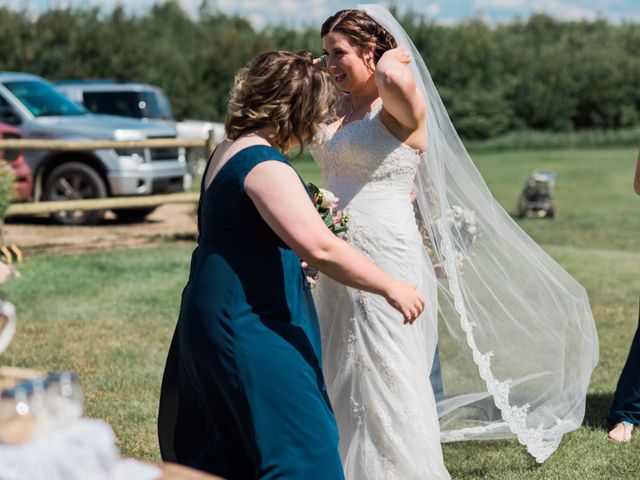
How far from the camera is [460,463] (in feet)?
16.8

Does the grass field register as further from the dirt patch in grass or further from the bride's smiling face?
the bride's smiling face

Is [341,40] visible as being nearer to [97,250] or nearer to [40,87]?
[97,250]

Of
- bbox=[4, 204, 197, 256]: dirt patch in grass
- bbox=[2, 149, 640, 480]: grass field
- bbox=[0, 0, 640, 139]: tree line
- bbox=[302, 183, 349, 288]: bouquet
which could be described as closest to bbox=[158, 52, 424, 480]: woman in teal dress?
bbox=[302, 183, 349, 288]: bouquet

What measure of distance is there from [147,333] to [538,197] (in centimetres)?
1206

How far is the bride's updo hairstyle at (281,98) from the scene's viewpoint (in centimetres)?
324

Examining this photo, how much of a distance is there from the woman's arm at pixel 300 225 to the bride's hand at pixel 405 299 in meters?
0.07

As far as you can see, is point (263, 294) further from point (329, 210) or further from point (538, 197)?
point (538, 197)

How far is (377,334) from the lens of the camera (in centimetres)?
434

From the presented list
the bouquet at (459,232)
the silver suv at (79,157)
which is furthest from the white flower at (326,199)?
the silver suv at (79,157)

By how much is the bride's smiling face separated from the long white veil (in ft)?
1.28

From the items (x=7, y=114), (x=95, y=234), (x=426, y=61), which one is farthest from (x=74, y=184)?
(x=426, y=61)

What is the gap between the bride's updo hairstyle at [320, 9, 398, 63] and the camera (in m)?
4.36

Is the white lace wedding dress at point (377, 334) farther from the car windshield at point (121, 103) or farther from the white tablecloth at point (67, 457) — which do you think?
the car windshield at point (121, 103)

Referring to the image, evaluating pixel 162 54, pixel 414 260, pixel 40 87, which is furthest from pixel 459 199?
pixel 162 54
